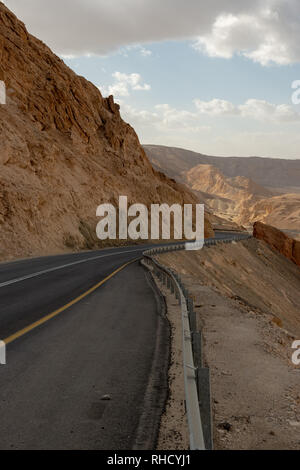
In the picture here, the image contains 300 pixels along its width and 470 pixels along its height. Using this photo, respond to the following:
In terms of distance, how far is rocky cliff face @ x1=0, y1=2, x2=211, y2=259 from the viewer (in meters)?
34.0

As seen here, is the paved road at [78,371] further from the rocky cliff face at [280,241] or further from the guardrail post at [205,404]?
the rocky cliff face at [280,241]

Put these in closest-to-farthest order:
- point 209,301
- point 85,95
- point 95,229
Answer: point 209,301 < point 95,229 < point 85,95

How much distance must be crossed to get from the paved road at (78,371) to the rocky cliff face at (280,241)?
58.2 metres

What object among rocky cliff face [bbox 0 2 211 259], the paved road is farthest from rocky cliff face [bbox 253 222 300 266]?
the paved road

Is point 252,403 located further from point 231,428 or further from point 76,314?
point 76,314

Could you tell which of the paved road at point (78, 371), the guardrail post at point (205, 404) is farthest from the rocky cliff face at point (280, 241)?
the guardrail post at point (205, 404)

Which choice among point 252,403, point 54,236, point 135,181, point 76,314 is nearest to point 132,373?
point 252,403

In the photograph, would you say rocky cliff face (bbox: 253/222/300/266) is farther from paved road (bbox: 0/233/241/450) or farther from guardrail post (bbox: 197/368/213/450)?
guardrail post (bbox: 197/368/213/450)

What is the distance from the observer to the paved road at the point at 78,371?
13.1 ft

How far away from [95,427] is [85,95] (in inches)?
2306

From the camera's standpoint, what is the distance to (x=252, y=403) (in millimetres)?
5168

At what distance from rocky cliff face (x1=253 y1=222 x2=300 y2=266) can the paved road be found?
58.2m
